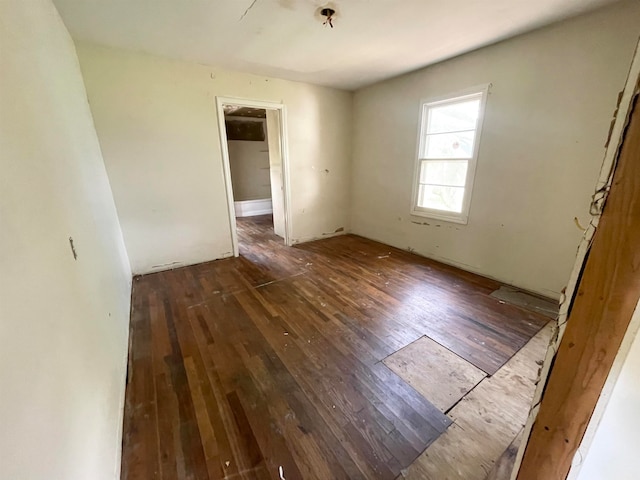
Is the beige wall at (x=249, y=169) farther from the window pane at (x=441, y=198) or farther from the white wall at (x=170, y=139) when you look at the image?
the window pane at (x=441, y=198)

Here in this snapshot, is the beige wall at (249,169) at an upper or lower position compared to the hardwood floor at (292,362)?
upper

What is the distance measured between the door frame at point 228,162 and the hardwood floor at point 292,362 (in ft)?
2.69

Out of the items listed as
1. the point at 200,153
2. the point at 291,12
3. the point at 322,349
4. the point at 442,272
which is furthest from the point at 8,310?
the point at 442,272

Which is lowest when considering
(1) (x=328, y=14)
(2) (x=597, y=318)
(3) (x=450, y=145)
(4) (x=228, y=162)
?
(2) (x=597, y=318)

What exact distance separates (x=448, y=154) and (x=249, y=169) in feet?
16.3

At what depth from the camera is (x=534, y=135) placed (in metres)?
2.45

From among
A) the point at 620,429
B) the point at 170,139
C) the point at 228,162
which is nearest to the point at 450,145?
the point at 228,162

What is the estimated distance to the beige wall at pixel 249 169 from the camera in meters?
6.43

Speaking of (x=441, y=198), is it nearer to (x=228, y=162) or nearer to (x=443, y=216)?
(x=443, y=216)

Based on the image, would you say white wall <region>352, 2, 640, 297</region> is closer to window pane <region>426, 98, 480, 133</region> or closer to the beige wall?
window pane <region>426, 98, 480, 133</region>

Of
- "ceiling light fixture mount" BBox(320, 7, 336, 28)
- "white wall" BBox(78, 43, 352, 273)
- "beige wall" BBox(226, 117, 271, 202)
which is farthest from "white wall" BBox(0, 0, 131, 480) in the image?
"beige wall" BBox(226, 117, 271, 202)

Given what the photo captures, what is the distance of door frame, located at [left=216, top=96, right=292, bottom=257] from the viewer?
3297 millimetres

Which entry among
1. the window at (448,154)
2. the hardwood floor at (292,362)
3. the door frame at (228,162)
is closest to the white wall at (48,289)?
the hardwood floor at (292,362)

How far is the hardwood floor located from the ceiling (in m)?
2.48
